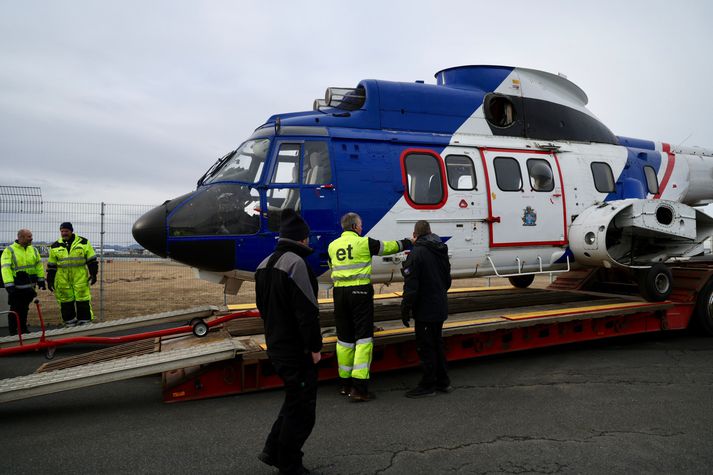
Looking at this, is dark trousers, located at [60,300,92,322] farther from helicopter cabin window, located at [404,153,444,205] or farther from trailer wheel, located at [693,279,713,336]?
trailer wheel, located at [693,279,713,336]

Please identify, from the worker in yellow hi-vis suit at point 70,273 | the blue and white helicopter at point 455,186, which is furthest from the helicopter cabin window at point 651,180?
the worker in yellow hi-vis suit at point 70,273

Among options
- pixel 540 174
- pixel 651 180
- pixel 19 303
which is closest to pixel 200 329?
pixel 19 303

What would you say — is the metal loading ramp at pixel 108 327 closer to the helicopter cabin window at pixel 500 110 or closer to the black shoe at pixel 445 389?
the black shoe at pixel 445 389

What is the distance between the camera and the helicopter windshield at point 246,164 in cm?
570

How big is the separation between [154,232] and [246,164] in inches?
52.2

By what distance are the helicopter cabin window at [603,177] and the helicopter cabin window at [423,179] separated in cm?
294

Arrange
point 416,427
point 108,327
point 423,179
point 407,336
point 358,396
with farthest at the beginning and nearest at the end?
point 108,327 < point 423,179 < point 407,336 < point 358,396 < point 416,427

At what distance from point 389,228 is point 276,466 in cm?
328

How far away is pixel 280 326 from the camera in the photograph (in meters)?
3.27

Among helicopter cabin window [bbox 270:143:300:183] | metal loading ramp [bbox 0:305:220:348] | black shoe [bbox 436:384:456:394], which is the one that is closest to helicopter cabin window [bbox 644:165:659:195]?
black shoe [bbox 436:384:456:394]

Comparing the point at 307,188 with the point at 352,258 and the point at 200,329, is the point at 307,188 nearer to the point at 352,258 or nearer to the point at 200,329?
the point at 352,258

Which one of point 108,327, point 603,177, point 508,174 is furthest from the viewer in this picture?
point 603,177

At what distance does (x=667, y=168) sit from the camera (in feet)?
28.3

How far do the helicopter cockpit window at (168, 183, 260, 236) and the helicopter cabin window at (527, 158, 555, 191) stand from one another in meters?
3.99
